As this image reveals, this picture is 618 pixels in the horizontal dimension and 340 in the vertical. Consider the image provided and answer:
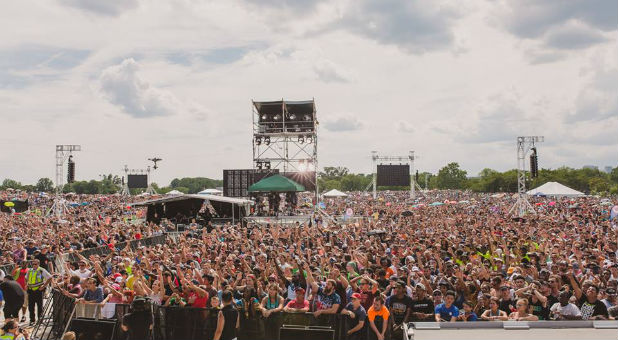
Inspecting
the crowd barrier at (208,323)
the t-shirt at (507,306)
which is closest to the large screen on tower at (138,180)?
the crowd barrier at (208,323)

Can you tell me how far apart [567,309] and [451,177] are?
6050 inches

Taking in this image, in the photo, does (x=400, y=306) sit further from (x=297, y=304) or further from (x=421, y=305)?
(x=297, y=304)

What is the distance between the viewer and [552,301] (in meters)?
8.35

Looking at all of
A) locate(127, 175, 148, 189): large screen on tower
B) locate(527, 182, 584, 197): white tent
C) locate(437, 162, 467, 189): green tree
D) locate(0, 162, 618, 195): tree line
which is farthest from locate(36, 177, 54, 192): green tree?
locate(527, 182, 584, 197): white tent

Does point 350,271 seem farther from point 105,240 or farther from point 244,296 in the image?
point 105,240

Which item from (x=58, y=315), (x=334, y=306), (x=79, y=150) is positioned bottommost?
(x=58, y=315)

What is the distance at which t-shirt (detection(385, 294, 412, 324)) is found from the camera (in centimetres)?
873

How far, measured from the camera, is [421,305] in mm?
8734

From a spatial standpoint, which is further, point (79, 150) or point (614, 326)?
point (79, 150)

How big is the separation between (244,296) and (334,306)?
61.6 inches

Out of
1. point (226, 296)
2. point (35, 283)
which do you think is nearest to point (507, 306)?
point (226, 296)

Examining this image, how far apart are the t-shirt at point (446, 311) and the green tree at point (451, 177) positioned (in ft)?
499

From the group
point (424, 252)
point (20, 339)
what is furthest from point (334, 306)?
point (424, 252)

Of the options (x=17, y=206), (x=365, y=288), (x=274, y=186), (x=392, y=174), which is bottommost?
(x=365, y=288)
